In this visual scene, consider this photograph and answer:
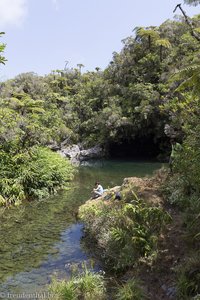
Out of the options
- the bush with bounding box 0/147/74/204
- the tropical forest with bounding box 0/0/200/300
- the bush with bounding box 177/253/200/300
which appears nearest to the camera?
the bush with bounding box 177/253/200/300

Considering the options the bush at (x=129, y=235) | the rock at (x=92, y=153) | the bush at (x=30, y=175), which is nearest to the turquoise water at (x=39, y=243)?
the bush at (x=30, y=175)

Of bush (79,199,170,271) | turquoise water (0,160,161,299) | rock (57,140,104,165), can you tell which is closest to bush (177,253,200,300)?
bush (79,199,170,271)

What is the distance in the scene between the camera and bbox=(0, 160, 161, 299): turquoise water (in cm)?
995

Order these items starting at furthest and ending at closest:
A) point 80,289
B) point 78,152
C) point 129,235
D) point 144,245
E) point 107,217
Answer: point 78,152, point 107,217, point 129,235, point 144,245, point 80,289

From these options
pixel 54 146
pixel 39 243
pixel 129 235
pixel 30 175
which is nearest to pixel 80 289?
pixel 129 235

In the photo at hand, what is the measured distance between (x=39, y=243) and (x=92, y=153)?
96.8 ft

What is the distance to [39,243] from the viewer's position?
1289cm

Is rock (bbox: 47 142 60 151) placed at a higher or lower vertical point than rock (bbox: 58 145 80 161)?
higher

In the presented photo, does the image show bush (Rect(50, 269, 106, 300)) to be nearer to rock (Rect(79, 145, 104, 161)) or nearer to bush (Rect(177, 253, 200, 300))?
bush (Rect(177, 253, 200, 300))

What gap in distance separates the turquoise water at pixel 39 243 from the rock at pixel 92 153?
19.8 m

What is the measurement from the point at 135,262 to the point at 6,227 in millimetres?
6965

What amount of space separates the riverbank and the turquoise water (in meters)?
1.04

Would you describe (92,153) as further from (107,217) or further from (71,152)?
(107,217)

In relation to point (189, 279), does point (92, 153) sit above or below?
above
